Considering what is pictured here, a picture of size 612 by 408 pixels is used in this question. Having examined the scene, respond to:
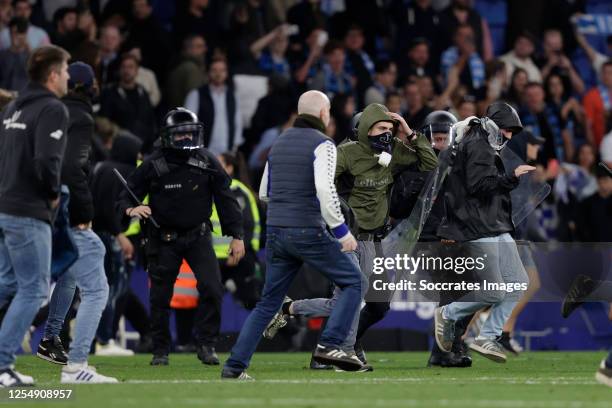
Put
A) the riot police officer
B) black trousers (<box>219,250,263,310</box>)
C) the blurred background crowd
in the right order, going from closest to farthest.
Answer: the riot police officer → black trousers (<box>219,250,263,310</box>) → the blurred background crowd

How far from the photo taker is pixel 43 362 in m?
15.6

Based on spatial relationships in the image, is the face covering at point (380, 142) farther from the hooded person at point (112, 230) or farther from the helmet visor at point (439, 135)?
the hooded person at point (112, 230)

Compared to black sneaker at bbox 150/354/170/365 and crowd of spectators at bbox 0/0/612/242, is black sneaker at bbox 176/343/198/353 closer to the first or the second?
crowd of spectators at bbox 0/0/612/242

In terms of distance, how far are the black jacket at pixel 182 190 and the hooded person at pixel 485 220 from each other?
201 centimetres

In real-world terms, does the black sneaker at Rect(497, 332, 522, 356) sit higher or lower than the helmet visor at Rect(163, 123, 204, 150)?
lower

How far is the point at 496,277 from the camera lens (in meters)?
14.6

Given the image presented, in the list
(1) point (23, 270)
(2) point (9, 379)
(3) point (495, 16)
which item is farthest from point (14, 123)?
(3) point (495, 16)

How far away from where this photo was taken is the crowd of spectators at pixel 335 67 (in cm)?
2055

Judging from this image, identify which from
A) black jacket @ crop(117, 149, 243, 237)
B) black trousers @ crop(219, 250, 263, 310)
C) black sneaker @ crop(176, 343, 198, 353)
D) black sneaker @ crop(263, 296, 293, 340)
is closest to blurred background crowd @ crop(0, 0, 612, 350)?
black trousers @ crop(219, 250, 263, 310)

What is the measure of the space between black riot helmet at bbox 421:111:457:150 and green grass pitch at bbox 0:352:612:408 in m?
2.13

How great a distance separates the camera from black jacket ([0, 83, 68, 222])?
35.2 feet

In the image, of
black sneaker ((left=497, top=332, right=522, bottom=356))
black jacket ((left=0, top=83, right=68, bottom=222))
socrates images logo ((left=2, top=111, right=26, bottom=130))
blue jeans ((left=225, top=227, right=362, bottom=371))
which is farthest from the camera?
black sneaker ((left=497, top=332, right=522, bottom=356))

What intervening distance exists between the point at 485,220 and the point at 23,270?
5049 millimetres

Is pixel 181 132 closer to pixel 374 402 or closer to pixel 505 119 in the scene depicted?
pixel 505 119
